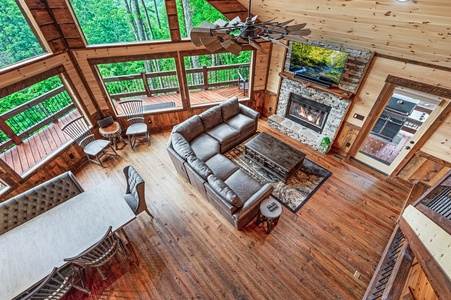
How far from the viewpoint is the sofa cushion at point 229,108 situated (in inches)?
207

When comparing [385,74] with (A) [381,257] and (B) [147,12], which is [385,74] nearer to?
(A) [381,257]

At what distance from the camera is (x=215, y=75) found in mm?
6508

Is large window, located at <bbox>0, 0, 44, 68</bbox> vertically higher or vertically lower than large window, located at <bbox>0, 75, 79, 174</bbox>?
higher

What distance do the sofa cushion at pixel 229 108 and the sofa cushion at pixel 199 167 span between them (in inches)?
77.7

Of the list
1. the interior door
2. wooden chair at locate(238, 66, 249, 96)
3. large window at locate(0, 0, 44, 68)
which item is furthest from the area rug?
large window at locate(0, 0, 44, 68)

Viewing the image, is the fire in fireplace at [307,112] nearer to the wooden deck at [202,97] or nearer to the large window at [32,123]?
the wooden deck at [202,97]

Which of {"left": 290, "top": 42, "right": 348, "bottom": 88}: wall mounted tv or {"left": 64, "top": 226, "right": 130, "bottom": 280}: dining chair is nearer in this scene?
{"left": 64, "top": 226, "right": 130, "bottom": 280}: dining chair

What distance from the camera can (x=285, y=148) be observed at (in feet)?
14.9

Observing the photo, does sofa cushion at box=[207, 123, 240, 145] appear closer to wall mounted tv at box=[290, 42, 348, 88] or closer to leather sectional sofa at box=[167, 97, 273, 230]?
leather sectional sofa at box=[167, 97, 273, 230]

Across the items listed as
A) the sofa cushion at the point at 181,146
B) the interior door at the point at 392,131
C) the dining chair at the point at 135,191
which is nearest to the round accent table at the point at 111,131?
the sofa cushion at the point at 181,146

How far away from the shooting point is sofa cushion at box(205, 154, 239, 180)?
157 inches

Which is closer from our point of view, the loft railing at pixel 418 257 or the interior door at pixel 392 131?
the loft railing at pixel 418 257

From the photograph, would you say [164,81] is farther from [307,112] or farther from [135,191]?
[307,112]

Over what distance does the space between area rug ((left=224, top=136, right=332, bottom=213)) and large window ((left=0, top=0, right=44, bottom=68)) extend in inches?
181
